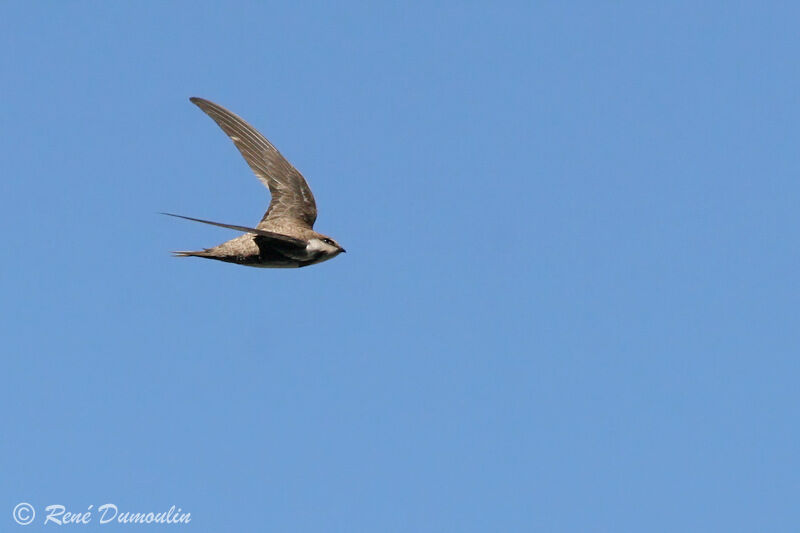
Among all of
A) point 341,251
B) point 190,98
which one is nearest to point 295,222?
point 341,251

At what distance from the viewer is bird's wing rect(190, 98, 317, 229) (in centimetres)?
1653

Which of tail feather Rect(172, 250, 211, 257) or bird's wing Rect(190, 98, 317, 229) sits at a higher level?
bird's wing Rect(190, 98, 317, 229)

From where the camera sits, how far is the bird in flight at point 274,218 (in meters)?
15.2

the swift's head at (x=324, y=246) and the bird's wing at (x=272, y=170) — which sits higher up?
the bird's wing at (x=272, y=170)

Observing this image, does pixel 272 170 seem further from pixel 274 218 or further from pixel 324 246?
pixel 324 246

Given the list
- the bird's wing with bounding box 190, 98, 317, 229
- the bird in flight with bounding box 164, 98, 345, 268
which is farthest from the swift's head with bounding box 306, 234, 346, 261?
the bird's wing with bounding box 190, 98, 317, 229

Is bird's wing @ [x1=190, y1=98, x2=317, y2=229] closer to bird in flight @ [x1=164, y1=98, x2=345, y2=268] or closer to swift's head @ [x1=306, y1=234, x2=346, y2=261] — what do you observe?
bird in flight @ [x1=164, y1=98, x2=345, y2=268]

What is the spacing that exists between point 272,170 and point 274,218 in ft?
3.00

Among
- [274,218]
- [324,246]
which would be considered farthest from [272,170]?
[324,246]

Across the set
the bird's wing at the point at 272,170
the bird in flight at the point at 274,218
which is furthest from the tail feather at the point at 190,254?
the bird's wing at the point at 272,170

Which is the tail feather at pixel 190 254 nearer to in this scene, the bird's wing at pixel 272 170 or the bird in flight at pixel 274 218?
the bird in flight at pixel 274 218

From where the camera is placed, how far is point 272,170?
16891 millimetres

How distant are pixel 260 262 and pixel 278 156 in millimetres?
2305

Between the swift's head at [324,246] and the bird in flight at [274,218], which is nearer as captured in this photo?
the bird in flight at [274,218]
